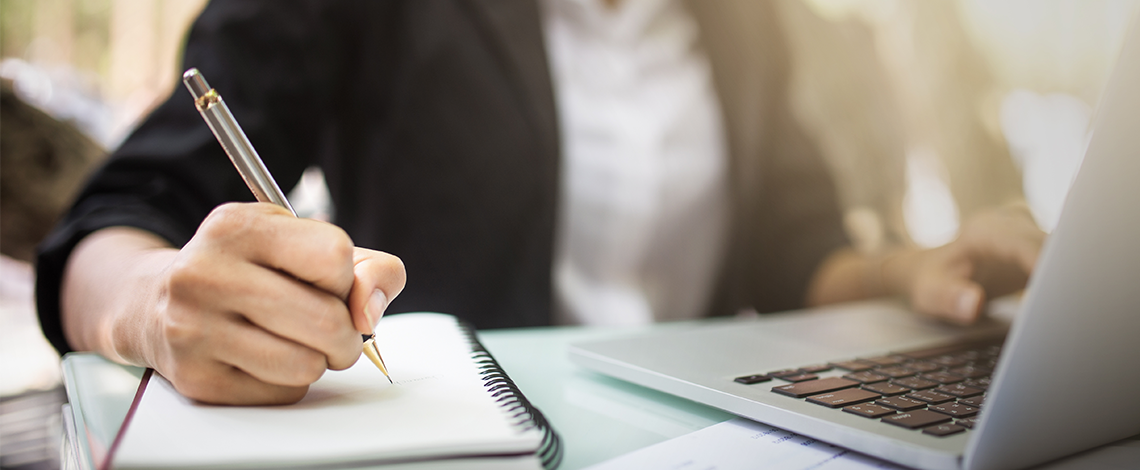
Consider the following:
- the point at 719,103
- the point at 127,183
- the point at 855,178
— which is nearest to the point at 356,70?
the point at 127,183

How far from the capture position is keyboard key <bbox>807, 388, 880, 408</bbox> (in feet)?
0.67

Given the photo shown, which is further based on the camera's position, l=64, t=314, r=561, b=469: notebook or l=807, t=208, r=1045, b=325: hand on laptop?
l=807, t=208, r=1045, b=325: hand on laptop

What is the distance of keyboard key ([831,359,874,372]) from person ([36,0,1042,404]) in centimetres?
20

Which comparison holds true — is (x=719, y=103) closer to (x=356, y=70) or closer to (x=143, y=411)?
(x=356, y=70)

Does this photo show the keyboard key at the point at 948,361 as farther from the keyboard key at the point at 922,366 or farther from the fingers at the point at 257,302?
the fingers at the point at 257,302

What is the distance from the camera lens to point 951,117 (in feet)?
→ 4.19

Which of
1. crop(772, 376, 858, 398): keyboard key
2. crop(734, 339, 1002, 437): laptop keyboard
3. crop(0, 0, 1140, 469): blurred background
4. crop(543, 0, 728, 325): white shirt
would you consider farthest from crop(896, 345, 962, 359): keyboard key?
crop(0, 0, 1140, 469): blurred background

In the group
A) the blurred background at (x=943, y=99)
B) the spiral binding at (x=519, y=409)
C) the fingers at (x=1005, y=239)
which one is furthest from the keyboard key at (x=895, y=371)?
the blurred background at (x=943, y=99)

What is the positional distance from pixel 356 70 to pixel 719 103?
1.44 ft

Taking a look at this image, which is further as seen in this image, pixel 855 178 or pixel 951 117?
pixel 951 117

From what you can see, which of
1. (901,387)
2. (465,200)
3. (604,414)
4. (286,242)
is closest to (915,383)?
(901,387)

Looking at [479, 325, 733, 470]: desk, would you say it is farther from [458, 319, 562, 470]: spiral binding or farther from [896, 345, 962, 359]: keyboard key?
[896, 345, 962, 359]: keyboard key

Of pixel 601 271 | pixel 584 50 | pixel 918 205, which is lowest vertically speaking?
pixel 601 271

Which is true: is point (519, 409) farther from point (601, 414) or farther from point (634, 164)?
point (634, 164)
